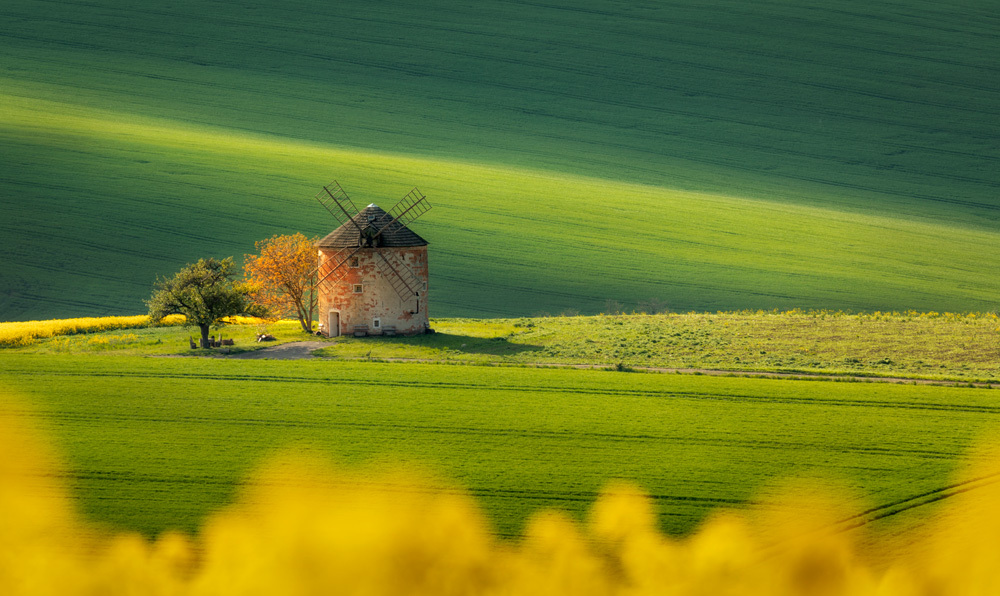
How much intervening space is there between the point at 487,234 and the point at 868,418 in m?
42.2

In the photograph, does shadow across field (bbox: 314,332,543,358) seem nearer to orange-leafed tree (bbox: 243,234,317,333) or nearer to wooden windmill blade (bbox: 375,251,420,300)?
wooden windmill blade (bbox: 375,251,420,300)

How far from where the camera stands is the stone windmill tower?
46.3 metres

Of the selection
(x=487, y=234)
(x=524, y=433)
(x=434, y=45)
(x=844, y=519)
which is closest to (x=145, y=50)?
(x=434, y=45)

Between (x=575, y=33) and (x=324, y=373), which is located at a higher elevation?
(x=575, y=33)

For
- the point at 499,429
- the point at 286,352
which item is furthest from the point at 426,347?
the point at 499,429

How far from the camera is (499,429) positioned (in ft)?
96.0

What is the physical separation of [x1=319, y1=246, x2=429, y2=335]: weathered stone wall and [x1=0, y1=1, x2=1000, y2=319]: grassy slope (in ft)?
41.3

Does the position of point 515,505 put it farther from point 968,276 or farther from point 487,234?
point 968,276

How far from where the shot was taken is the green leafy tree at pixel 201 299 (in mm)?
43125

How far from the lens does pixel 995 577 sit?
21.8 meters

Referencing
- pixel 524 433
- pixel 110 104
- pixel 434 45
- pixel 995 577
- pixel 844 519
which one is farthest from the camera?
pixel 434 45

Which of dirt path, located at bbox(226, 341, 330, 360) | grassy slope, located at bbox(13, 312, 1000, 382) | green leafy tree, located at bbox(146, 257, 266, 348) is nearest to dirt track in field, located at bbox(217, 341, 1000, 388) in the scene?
dirt path, located at bbox(226, 341, 330, 360)

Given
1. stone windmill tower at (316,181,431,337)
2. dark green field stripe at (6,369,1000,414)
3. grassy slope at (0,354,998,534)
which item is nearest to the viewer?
grassy slope at (0,354,998,534)

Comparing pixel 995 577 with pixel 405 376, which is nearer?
pixel 995 577
